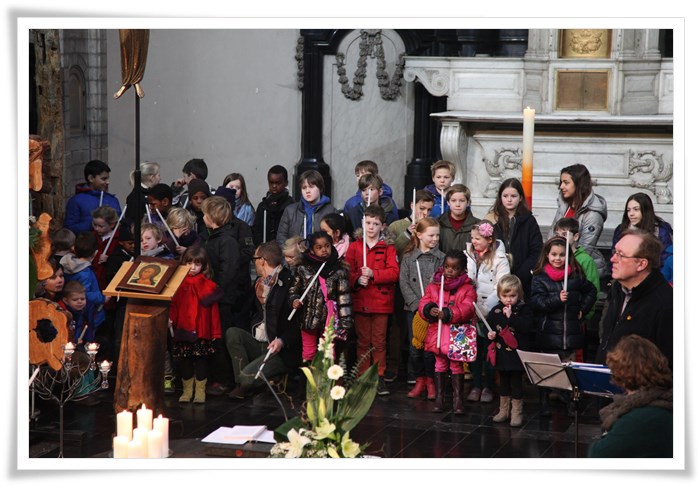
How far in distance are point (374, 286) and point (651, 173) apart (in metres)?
3.41

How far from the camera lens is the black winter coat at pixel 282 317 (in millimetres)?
8891

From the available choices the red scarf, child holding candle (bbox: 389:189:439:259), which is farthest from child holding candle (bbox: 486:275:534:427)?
child holding candle (bbox: 389:189:439:259)

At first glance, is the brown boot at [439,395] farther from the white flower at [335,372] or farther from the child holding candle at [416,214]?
the white flower at [335,372]

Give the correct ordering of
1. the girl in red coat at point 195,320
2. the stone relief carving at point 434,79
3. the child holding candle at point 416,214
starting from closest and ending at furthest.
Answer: the girl in red coat at point 195,320 → the child holding candle at point 416,214 → the stone relief carving at point 434,79

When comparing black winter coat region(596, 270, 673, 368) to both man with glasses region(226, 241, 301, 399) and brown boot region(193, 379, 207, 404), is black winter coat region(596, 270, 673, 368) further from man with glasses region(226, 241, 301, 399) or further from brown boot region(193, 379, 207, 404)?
brown boot region(193, 379, 207, 404)

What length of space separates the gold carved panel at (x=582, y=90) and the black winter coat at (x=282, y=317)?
13.0 ft

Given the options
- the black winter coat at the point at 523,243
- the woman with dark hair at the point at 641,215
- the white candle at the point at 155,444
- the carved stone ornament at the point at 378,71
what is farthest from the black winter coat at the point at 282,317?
the carved stone ornament at the point at 378,71

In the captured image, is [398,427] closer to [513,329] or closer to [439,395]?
[439,395]

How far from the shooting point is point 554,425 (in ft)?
27.7

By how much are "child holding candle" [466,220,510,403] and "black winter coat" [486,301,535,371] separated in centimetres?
27

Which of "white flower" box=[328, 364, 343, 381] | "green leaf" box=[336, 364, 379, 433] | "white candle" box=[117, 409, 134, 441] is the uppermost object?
"white flower" box=[328, 364, 343, 381]

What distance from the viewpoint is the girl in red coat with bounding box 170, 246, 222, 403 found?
895 cm
